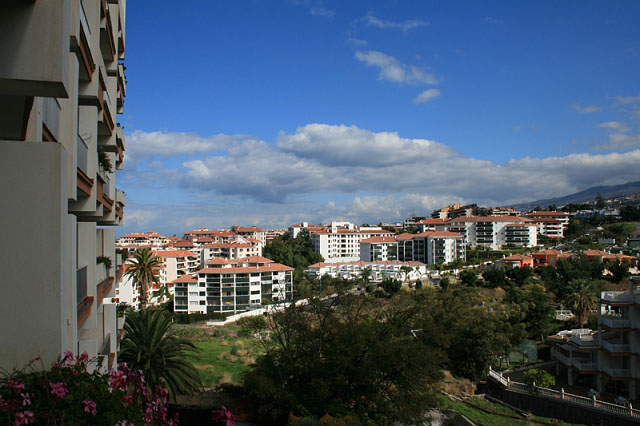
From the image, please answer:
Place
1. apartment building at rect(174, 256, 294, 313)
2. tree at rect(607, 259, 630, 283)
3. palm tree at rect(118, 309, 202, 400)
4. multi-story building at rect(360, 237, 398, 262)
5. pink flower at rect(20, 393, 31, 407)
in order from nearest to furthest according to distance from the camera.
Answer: pink flower at rect(20, 393, 31, 407), palm tree at rect(118, 309, 202, 400), tree at rect(607, 259, 630, 283), apartment building at rect(174, 256, 294, 313), multi-story building at rect(360, 237, 398, 262)

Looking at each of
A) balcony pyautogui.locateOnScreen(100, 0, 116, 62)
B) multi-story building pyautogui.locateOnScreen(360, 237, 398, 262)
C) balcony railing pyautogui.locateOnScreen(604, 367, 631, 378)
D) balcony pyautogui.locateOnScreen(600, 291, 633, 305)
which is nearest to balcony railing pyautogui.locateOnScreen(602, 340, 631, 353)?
balcony railing pyautogui.locateOnScreen(604, 367, 631, 378)

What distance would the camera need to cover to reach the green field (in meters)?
26.9

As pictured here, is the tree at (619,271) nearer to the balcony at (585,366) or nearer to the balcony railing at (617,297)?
the balcony railing at (617,297)

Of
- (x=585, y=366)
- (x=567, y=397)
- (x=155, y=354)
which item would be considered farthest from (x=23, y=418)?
(x=585, y=366)

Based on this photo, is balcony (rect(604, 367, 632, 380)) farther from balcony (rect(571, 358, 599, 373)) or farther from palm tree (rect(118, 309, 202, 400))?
palm tree (rect(118, 309, 202, 400))

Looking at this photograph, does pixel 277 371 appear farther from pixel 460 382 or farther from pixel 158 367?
pixel 460 382

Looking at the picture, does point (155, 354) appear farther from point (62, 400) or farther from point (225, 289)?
point (225, 289)

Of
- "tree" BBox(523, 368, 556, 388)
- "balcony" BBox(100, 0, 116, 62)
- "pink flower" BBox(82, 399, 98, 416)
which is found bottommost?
"tree" BBox(523, 368, 556, 388)

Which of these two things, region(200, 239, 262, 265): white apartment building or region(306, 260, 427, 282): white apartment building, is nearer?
region(306, 260, 427, 282): white apartment building

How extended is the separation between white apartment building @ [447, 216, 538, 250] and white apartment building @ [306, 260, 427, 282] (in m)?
25.2

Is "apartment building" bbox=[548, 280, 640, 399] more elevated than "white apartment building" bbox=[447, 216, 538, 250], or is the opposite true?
"white apartment building" bbox=[447, 216, 538, 250]

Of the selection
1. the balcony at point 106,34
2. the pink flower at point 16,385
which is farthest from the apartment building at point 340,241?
the pink flower at point 16,385

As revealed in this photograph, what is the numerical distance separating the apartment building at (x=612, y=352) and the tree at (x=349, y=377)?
1495 cm

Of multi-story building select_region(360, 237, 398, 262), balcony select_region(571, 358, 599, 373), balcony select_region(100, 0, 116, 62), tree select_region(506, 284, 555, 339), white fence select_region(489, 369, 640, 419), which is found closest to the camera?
balcony select_region(100, 0, 116, 62)
